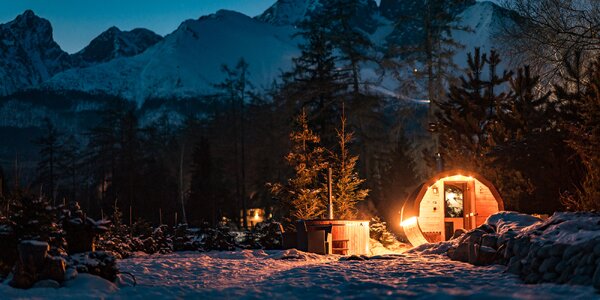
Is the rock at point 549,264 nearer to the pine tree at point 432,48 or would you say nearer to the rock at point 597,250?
the rock at point 597,250

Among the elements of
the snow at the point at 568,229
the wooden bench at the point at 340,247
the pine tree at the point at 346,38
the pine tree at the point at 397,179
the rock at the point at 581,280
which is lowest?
the wooden bench at the point at 340,247

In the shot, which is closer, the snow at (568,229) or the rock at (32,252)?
the rock at (32,252)

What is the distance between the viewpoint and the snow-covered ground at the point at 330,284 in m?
8.01

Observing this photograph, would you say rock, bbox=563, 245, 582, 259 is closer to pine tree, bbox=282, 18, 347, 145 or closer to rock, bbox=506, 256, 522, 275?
rock, bbox=506, 256, 522, 275

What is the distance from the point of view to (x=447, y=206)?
790 inches

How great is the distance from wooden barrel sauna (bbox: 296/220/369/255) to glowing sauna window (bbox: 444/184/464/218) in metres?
3.55

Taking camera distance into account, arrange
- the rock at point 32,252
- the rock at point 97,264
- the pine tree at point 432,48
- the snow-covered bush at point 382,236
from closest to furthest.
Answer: the rock at point 32,252 < the rock at point 97,264 < the snow-covered bush at point 382,236 < the pine tree at point 432,48

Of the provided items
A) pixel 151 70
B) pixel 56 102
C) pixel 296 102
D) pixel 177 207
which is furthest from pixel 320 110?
pixel 151 70

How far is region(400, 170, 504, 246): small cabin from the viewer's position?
18.0 meters

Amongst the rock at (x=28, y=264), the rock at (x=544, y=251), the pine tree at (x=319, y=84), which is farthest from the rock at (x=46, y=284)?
the pine tree at (x=319, y=84)

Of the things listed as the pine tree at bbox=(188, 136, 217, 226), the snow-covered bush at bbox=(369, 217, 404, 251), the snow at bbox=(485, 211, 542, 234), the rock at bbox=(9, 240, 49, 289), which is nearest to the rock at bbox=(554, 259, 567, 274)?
the snow at bbox=(485, 211, 542, 234)

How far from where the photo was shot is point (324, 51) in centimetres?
2955

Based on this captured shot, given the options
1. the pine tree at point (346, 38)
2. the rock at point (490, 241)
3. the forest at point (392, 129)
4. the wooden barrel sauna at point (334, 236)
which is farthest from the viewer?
the pine tree at point (346, 38)

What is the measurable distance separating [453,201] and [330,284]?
1179 centimetres
